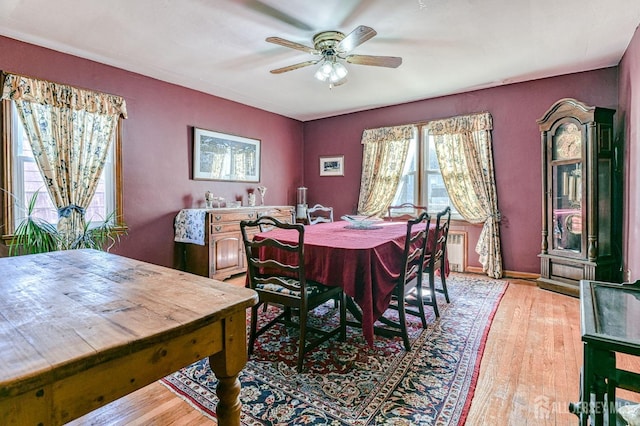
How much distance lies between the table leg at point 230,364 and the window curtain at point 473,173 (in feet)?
13.1

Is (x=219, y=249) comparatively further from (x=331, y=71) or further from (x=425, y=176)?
(x=425, y=176)

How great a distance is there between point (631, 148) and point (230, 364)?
148 inches

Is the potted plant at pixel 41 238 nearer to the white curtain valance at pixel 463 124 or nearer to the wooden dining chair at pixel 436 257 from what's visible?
the wooden dining chair at pixel 436 257

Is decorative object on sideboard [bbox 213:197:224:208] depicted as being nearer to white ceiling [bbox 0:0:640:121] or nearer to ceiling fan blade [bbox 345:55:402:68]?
white ceiling [bbox 0:0:640:121]

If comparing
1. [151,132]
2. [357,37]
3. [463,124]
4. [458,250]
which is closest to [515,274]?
[458,250]

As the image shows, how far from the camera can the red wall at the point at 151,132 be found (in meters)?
3.14

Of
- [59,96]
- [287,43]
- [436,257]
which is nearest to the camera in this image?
[287,43]

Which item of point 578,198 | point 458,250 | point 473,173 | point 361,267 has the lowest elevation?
point 458,250

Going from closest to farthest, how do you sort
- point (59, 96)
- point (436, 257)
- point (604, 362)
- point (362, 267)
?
point (604, 362)
point (362, 267)
point (436, 257)
point (59, 96)

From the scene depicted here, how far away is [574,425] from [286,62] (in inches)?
141

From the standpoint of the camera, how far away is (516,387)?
1.78m

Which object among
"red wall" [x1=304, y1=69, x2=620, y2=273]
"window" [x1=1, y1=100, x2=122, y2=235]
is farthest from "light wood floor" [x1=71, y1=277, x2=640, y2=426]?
"window" [x1=1, y1=100, x2=122, y2=235]

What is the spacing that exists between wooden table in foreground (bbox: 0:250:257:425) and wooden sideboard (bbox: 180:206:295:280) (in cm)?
254

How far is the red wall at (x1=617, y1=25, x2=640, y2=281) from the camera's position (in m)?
2.68
